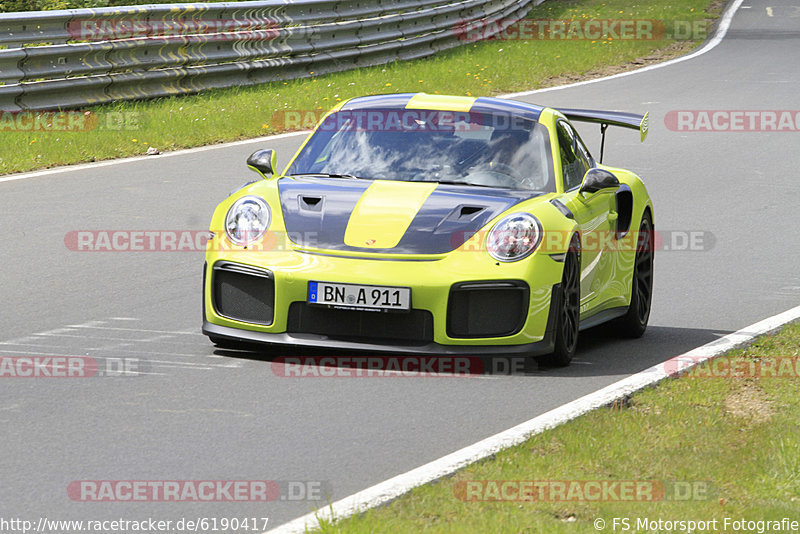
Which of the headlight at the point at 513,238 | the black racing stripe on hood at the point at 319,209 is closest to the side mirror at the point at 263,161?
the black racing stripe on hood at the point at 319,209

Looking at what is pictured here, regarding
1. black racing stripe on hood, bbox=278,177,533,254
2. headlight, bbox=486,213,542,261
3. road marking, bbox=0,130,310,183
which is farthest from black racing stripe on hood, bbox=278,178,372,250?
road marking, bbox=0,130,310,183

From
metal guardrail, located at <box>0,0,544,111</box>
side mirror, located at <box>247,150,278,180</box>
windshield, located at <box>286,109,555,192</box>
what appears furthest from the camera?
metal guardrail, located at <box>0,0,544,111</box>

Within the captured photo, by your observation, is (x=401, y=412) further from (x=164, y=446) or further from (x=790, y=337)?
(x=790, y=337)

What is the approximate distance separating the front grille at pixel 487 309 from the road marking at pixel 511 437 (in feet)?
1.74

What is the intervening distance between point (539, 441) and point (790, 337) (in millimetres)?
2975

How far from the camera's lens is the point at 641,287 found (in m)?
8.62

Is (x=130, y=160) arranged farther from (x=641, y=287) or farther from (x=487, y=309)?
(x=487, y=309)

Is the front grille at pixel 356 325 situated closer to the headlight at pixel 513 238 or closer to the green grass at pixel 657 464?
the headlight at pixel 513 238

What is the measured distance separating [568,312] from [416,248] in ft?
3.01

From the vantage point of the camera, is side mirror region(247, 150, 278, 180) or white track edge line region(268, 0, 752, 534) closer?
white track edge line region(268, 0, 752, 534)

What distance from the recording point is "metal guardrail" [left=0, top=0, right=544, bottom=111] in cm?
1467

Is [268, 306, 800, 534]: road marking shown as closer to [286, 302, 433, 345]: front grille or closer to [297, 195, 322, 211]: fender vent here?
[286, 302, 433, 345]: front grille

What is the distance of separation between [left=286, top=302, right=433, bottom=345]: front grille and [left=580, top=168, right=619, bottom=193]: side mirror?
1335 millimetres

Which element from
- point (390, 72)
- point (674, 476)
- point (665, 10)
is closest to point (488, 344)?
point (674, 476)
